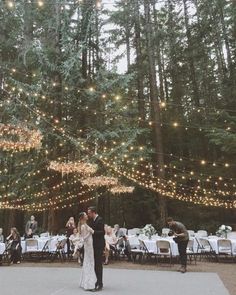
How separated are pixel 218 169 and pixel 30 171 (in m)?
9.71

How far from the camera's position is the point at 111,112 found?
2075 centimetres

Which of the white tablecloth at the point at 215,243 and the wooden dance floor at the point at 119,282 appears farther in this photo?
the white tablecloth at the point at 215,243

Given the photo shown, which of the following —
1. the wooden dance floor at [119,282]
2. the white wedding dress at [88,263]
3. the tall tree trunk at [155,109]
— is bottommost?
the wooden dance floor at [119,282]

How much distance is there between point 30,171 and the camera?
1922cm

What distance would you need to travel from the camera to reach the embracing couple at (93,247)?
766 centimetres

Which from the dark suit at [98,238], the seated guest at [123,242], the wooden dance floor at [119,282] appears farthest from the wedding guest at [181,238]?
the seated guest at [123,242]

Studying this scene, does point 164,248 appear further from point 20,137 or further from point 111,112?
point 111,112

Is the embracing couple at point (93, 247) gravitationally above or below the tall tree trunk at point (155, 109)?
below

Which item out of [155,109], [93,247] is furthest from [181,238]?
[155,109]

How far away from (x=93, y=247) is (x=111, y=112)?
13.4m

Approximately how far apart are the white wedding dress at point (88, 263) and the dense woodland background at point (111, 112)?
29.8 ft

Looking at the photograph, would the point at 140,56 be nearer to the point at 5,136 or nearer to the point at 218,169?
the point at 218,169

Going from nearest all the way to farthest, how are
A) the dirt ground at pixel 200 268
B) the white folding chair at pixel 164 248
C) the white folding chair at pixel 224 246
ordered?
the dirt ground at pixel 200 268
the white folding chair at pixel 164 248
the white folding chair at pixel 224 246

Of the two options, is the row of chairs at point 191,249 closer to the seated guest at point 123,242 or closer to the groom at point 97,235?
the seated guest at point 123,242
